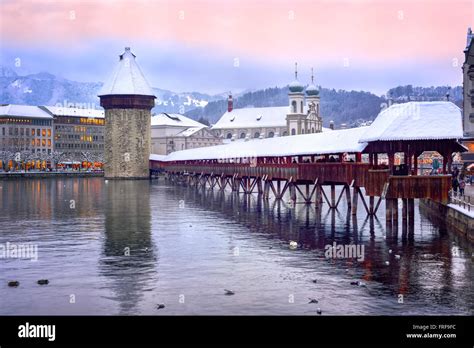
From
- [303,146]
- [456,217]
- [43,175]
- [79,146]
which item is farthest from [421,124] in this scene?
[79,146]

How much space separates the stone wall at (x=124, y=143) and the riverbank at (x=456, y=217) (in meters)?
78.8

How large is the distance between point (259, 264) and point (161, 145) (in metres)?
139

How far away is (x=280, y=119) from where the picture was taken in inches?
7013

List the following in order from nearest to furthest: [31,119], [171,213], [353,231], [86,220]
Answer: [353,231] < [86,220] < [171,213] < [31,119]

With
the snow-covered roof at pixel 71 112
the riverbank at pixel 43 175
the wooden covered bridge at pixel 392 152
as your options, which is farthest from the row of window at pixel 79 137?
the wooden covered bridge at pixel 392 152

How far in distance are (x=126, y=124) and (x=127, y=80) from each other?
7.24m

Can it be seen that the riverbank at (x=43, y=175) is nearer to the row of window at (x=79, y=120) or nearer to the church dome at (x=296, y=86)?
the row of window at (x=79, y=120)

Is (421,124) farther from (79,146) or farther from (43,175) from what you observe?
(79,146)

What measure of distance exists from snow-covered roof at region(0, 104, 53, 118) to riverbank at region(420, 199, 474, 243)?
12198cm

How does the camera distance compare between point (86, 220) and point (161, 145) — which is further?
point (161, 145)

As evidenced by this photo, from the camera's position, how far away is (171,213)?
5034 cm
